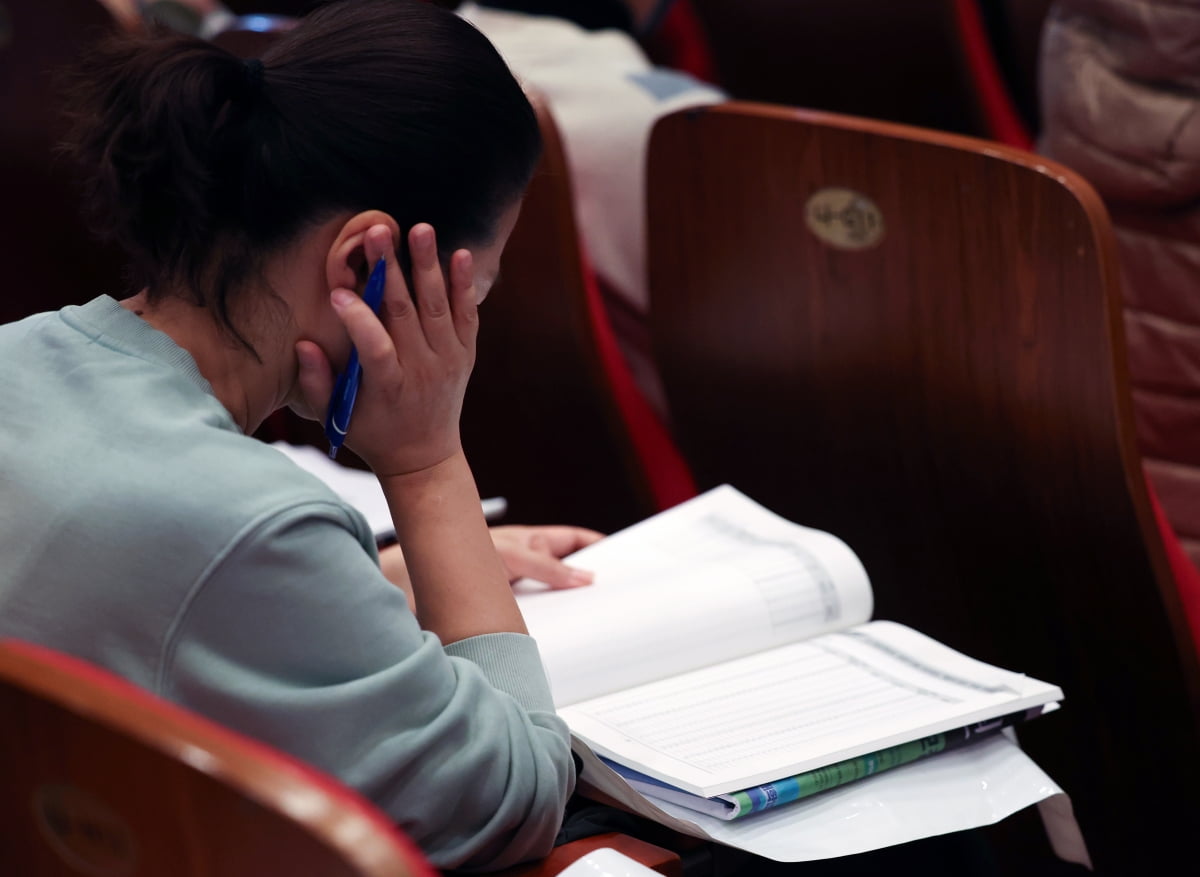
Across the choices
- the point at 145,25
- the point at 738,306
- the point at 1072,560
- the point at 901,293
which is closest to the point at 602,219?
the point at 738,306

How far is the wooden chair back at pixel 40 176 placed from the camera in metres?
1.82

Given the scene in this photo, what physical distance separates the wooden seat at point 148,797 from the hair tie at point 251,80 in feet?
1.26

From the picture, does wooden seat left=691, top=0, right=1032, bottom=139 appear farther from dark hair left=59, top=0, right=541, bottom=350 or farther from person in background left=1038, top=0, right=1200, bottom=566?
dark hair left=59, top=0, right=541, bottom=350

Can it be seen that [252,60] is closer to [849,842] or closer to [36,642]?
[36,642]

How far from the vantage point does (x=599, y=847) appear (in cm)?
82

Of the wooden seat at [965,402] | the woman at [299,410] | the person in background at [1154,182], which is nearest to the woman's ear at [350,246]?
the woman at [299,410]

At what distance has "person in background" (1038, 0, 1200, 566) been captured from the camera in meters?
1.69

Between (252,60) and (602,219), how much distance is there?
1.11 metres

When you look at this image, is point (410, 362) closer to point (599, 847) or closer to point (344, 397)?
point (344, 397)

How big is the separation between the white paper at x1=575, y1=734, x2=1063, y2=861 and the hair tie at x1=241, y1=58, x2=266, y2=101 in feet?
1.42

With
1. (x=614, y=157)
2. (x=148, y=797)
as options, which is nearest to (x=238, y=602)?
(x=148, y=797)

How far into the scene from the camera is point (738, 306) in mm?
1518

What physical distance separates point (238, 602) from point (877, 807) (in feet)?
1.32

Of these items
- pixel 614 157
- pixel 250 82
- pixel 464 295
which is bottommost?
pixel 614 157
